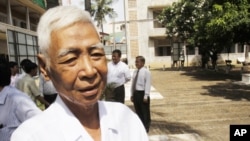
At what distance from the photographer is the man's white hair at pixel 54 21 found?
1142 mm

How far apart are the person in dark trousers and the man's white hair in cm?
531

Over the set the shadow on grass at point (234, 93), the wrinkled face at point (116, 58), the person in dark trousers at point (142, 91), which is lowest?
the shadow on grass at point (234, 93)

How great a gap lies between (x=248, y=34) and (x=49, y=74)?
1142 centimetres

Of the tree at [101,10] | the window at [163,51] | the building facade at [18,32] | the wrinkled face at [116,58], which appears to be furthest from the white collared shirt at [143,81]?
the tree at [101,10]

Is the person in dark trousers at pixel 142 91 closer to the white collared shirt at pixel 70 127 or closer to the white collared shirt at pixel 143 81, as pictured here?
the white collared shirt at pixel 143 81

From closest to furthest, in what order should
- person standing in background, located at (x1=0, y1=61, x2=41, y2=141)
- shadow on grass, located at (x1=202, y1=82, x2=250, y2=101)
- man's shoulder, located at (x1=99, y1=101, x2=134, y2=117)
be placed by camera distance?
1. man's shoulder, located at (x1=99, y1=101, x2=134, y2=117)
2. person standing in background, located at (x1=0, y1=61, x2=41, y2=141)
3. shadow on grass, located at (x1=202, y1=82, x2=250, y2=101)

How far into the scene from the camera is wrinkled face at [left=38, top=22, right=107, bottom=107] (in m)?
1.11

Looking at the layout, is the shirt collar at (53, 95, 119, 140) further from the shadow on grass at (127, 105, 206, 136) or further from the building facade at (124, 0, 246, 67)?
the building facade at (124, 0, 246, 67)

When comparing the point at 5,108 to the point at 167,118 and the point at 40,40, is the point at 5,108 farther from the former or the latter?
the point at 167,118

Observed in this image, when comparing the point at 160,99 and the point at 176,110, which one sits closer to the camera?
the point at 176,110

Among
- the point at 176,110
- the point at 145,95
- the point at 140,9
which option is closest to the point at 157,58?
the point at 140,9

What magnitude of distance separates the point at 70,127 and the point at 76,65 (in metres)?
0.23

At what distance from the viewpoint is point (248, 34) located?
11398 mm

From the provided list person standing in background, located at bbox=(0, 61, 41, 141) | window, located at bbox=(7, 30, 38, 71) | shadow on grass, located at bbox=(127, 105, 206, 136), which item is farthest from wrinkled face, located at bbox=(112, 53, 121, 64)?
person standing in background, located at bbox=(0, 61, 41, 141)
